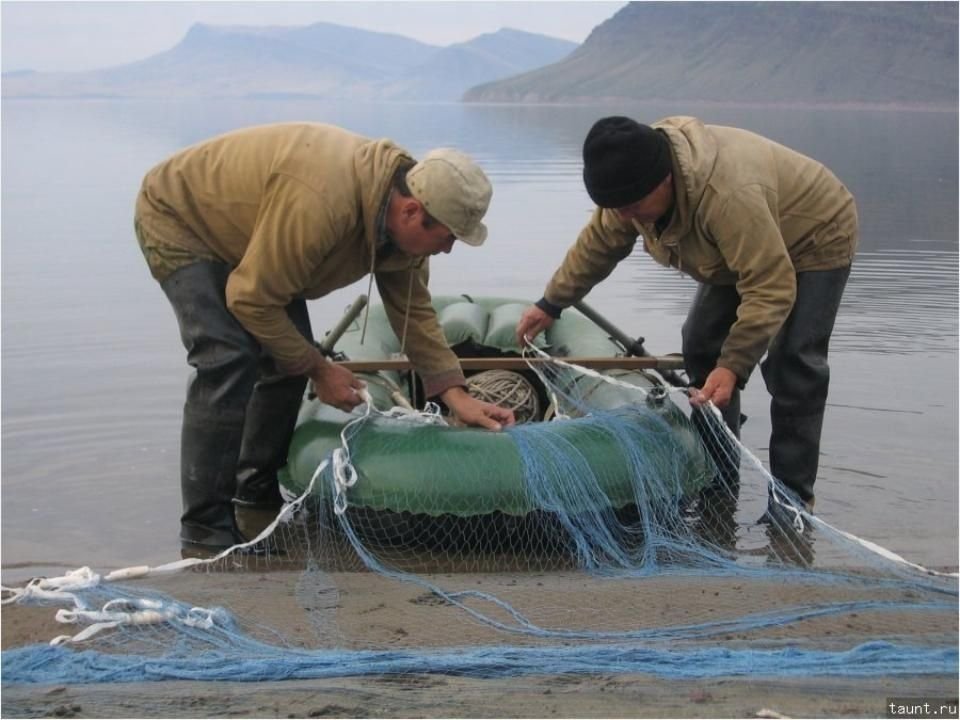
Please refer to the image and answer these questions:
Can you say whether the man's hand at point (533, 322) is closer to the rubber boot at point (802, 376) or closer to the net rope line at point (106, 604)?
the rubber boot at point (802, 376)

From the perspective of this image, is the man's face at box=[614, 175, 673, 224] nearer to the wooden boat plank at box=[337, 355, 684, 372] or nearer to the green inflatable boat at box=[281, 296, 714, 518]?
the green inflatable boat at box=[281, 296, 714, 518]

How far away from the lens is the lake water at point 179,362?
5.94 meters

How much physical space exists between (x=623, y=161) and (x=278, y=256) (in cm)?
131

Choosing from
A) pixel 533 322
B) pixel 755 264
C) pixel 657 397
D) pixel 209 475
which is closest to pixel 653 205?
pixel 755 264

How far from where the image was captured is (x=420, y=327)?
509cm

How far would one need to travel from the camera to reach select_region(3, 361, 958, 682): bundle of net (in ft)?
11.4

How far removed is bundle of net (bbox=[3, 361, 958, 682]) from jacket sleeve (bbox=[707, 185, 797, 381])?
14.1 inches

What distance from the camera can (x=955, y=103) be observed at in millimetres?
83438

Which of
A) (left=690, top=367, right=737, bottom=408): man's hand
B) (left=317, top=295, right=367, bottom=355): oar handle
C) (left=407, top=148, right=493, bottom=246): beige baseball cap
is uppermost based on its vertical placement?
(left=407, top=148, right=493, bottom=246): beige baseball cap

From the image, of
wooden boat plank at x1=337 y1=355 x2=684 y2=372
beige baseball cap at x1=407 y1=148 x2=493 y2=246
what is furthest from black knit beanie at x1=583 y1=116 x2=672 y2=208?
wooden boat plank at x1=337 y1=355 x2=684 y2=372

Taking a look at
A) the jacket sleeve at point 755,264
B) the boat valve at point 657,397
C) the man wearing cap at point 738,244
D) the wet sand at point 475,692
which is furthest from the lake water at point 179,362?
the wet sand at point 475,692

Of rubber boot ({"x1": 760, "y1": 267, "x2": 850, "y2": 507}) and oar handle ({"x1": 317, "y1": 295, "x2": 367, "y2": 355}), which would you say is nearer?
Result: rubber boot ({"x1": 760, "y1": 267, "x2": 850, "y2": 507})

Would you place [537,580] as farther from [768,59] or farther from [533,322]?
[768,59]

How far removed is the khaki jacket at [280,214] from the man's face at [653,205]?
859 mm
